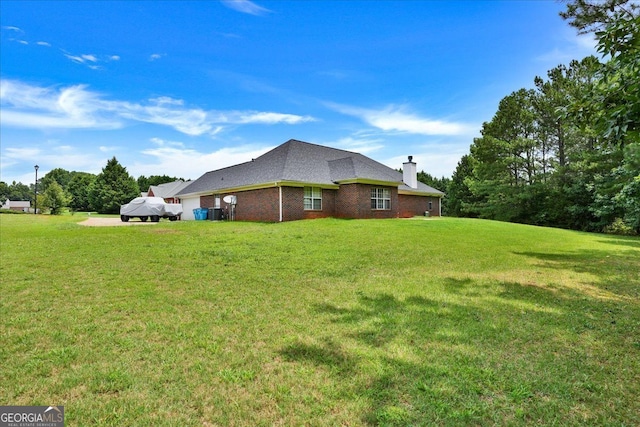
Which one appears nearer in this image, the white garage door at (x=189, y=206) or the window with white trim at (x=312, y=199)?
the window with white trim at (x=312, y=199)

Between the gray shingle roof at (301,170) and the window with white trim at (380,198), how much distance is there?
2.52 feet

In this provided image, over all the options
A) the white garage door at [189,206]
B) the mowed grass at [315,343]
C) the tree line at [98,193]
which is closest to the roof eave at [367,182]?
the mowed grass at [315,343]

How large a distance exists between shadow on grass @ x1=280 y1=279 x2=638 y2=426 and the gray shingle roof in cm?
1629

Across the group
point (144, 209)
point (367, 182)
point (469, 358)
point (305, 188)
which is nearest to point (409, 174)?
point (367, 182)

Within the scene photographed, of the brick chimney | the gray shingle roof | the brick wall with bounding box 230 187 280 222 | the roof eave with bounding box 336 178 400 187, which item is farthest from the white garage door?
the brick chimney

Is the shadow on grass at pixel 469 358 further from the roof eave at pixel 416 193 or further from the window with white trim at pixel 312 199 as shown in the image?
the roof eave at pixel 416 193

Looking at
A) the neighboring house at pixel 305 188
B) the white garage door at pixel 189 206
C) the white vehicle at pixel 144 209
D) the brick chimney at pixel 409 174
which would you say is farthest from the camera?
the white garage door at pixel 189 206

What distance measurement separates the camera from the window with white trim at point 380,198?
75.8 ft

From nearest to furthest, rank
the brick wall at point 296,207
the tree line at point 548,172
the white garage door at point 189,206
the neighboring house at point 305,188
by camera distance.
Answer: the brick wall at point 296,207 < the neighboring house at point 305,188 < the tree line at point 548,172 < the white garage door at point 189,206

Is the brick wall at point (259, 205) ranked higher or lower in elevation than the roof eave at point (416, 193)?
lower

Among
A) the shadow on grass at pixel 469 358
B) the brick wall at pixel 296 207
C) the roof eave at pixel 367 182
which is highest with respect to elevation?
the roof eave at pixel 367 182

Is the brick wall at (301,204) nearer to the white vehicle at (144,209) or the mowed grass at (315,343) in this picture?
the white vehicle at (144,209)

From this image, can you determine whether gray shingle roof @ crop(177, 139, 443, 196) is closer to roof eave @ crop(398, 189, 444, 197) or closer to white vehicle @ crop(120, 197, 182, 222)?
roof eave @ crop(398, 189, 444, 197)

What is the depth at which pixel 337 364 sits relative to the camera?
3.46 meters
